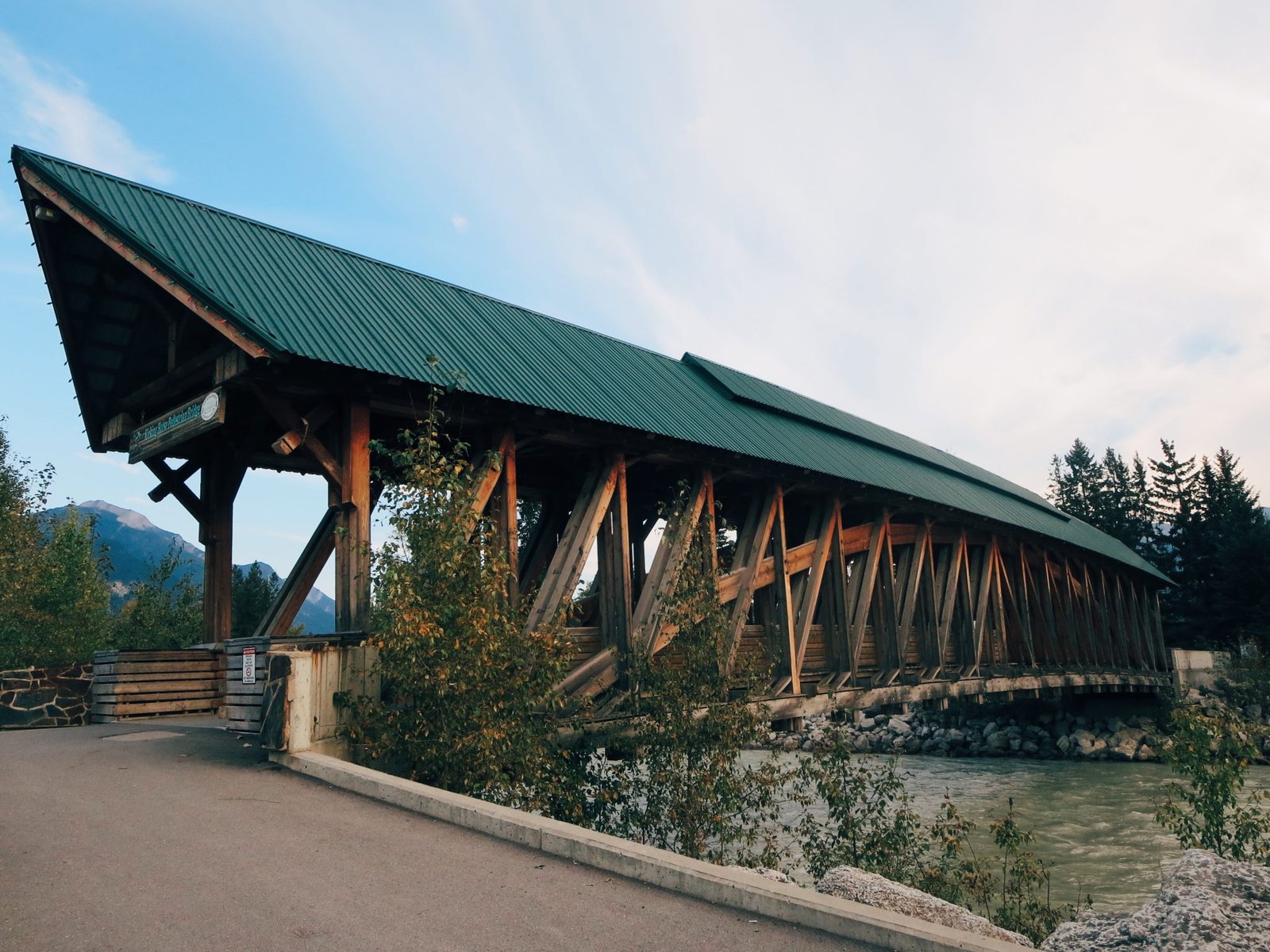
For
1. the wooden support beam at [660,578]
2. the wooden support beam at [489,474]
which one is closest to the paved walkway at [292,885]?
the wooden support beam at [489,474]

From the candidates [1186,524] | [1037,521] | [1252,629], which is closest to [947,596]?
[1037,521]

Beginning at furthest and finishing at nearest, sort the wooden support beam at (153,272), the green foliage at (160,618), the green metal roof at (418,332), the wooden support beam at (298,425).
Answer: the green foliage at (160,618)
the green metal roof at (418,332)
the wooden support beam at (298,425)
the wooden support beam at (153,272)

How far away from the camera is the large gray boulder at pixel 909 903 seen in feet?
17.8

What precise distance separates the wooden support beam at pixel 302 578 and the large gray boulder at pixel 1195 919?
396 inches

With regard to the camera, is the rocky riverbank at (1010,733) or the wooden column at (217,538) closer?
the wooden column at (217,538)

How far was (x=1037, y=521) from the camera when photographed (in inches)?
1208

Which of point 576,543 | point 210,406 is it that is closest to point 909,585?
point 576,543

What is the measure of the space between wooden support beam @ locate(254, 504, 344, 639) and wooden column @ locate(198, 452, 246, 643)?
1128 mm

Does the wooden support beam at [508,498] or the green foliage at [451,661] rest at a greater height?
the wooden support beam at [508,498]

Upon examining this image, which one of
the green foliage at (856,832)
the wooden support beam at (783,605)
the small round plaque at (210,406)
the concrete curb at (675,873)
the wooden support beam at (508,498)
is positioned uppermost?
the small round plaque at (210,406)

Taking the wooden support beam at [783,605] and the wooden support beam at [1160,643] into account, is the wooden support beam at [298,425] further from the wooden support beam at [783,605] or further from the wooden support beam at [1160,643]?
the wooden support beam at [1160,643]

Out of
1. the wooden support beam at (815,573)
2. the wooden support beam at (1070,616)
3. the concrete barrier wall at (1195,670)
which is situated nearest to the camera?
the wooden support beam at (815,573)

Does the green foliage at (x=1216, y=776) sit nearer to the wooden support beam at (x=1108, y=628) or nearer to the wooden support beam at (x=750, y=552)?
the wooden support beam at (x=750, y=552)

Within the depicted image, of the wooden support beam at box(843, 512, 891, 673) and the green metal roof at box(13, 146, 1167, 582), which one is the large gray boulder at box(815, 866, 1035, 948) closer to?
the green metal roof at box(13, 146, 1167, 582)
